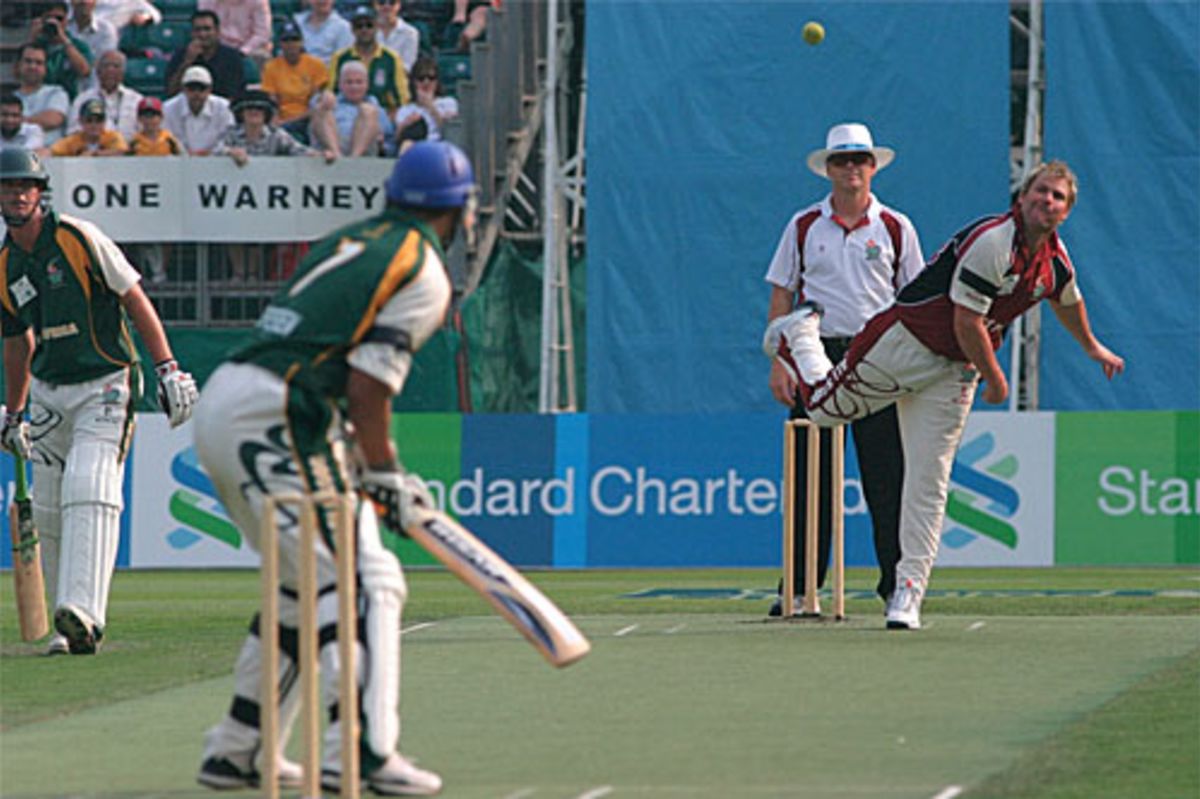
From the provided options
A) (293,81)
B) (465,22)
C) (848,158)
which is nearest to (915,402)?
(848,158)

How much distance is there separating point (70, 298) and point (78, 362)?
0.89 feet

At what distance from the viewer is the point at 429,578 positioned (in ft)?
59.5

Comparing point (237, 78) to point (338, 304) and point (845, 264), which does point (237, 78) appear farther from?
point (338, 304)

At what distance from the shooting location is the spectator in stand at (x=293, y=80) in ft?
74.0

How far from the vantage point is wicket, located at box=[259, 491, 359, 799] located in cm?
619

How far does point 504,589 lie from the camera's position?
22.0 ft

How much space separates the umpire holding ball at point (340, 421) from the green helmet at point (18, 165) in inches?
167

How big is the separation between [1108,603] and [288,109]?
1099 cm

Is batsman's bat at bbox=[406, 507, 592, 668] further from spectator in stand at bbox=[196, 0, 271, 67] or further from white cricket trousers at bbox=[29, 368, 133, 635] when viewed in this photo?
spectator in stand at bbox=[196, 0, 271, 67]

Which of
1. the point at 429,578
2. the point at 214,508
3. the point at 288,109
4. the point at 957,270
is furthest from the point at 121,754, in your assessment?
the point at 288,109

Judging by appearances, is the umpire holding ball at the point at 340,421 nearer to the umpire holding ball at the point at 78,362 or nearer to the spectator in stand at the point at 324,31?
the umpire holding ball at the point at 78,362

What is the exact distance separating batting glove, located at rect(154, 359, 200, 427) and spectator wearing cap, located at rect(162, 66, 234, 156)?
11220 mm

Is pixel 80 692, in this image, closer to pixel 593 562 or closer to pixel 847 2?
pixel 593 562

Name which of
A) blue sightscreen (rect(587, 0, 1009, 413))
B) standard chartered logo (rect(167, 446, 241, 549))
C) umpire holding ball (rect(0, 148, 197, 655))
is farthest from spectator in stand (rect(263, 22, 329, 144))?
umpire holding ball (rect(0, 148, 197, 655))
